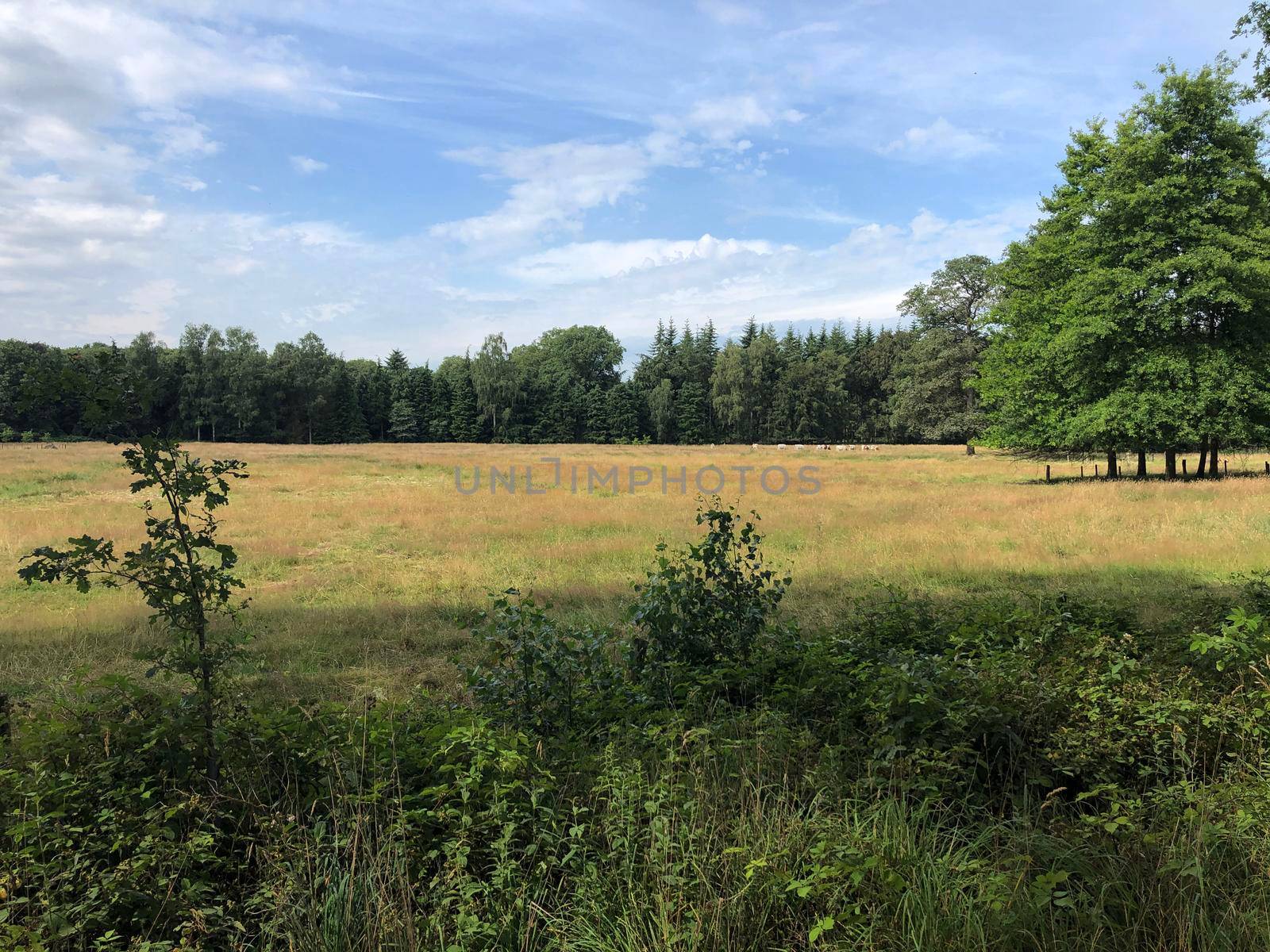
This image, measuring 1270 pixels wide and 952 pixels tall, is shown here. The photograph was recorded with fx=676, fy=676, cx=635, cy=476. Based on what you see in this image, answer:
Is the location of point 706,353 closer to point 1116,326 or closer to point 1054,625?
point 1116,326

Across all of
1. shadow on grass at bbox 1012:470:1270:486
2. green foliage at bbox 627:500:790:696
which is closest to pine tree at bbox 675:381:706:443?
shadow on grass at bbox 1012:470:1270:486

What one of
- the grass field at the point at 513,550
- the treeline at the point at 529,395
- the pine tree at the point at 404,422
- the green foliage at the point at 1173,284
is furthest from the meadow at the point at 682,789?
the pine tree at the point at 404,422

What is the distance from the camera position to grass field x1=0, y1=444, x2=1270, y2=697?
337 inches

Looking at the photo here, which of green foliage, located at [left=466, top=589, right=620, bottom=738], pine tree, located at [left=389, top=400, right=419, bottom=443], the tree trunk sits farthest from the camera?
pine tree, located at [left=389, top=400, right=419, bottom=443]

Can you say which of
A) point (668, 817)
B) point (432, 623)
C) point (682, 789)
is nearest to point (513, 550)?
point (432, 623)

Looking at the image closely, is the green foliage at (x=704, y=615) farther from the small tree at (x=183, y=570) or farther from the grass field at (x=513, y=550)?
the small tree at (x=183, y=570)

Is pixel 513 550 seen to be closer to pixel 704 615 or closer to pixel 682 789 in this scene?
pixel 704 615

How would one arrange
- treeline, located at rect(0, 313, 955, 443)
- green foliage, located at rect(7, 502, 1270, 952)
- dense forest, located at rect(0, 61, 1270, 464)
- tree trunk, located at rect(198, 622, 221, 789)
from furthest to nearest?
treeline, located at rect(0, 313, 955, 443)
dense forest, located at rect(0, 61, 1270, 464)
tree trunk, located at rect(198, 622, 221, 789)
green foliage, located at rect(7, 502, 1270, 952)

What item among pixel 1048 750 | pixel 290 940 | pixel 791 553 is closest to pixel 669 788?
pixel 290 940

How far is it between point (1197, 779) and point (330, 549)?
15558 millimetres

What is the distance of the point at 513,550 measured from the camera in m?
14.9

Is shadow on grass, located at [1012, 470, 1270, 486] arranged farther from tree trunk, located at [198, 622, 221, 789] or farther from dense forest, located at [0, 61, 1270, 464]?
tree trunk, located at [198, 622, 221, 789]

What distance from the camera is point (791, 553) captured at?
14055 mm

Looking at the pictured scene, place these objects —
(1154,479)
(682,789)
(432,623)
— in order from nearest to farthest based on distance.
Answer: (682,789) → (432,623) → (1154,479)
